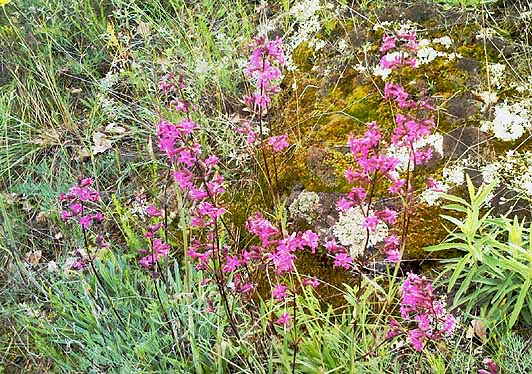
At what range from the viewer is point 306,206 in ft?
→ 8.95

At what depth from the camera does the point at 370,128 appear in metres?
1.54

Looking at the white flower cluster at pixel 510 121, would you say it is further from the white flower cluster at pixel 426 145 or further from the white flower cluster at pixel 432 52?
the white flower cluster at pixel 432 52

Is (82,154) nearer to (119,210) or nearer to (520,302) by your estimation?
(119,210)

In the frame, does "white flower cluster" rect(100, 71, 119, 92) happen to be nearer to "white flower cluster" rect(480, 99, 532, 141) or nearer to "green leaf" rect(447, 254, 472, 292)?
"white flower cluster" rect(480, 99, 532, 141)

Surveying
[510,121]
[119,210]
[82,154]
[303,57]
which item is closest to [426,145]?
[510,121]

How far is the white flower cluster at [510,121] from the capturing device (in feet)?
8.63

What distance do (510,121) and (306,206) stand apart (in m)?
0.97

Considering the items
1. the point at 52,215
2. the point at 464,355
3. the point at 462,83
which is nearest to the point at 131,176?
the point at 52,215

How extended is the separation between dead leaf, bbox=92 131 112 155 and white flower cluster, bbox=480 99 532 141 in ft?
7.07

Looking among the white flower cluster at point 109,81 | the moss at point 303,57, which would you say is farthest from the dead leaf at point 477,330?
Answer: the white flower cluster at point 109,81

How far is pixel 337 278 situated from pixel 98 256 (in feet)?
3.96

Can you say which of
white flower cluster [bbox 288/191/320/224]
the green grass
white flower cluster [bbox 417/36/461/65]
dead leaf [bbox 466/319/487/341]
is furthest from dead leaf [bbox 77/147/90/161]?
dead leaf [bbox 466/319/487/341]

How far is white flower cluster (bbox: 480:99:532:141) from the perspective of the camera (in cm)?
263

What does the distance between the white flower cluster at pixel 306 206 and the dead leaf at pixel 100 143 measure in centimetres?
143
